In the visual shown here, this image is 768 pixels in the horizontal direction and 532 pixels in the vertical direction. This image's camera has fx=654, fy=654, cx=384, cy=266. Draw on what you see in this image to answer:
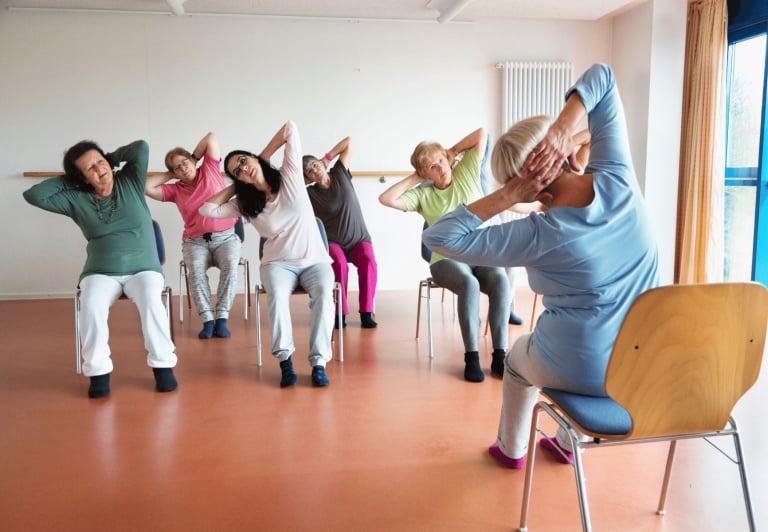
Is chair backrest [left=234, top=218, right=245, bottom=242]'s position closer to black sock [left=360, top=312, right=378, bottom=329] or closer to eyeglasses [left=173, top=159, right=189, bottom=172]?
eyeglasses [left=173, top=159, right=189, bottom=172]

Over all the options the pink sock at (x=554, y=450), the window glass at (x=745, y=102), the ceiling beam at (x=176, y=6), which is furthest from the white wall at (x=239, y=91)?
the pink sock at (x=554, y=450)

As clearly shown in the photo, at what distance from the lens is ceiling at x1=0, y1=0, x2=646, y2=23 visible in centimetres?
507

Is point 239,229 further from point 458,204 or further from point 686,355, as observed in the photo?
point 686,355

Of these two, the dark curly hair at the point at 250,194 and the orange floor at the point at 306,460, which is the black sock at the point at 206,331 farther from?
the dark curly hair at the point at 250,194

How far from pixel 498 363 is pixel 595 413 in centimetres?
172

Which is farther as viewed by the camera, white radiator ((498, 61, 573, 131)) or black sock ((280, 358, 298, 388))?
white radiator ((498, 61, 573, 131))

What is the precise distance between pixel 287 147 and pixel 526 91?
3.02 metres

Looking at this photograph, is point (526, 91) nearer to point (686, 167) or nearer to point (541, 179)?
point (686, 167)

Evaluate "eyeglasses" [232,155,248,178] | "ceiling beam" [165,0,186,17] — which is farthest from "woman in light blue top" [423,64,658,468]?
"ceiling beam" [165,0,186,17]

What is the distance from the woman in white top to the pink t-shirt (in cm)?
87

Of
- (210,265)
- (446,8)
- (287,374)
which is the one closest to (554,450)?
(287,374)

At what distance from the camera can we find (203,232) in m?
4.32

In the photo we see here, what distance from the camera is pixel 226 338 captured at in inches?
163

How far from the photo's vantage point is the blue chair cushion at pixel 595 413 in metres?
1.53
